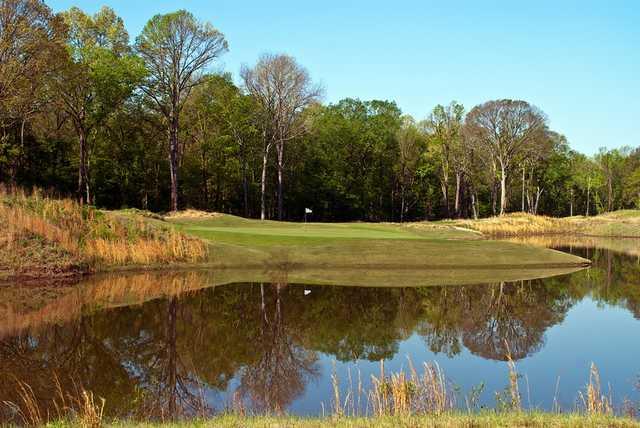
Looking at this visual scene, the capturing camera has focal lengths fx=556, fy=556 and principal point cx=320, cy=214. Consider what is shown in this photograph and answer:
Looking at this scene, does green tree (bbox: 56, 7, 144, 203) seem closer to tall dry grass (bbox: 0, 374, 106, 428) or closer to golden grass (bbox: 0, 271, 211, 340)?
golden grass (bbox: 0, 271, 211, 340)

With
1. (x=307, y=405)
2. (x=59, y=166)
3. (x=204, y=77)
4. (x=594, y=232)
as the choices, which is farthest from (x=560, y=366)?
(x=594, y=232)

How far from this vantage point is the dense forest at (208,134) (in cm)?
4506

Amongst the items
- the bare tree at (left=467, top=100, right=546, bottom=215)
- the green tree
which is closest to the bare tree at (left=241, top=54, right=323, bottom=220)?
the green tree

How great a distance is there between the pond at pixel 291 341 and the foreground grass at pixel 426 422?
1497 millimetres

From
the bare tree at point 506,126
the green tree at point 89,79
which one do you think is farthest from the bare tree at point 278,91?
the bare tree at point 506,126

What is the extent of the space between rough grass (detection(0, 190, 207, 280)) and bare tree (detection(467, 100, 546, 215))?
52.0m

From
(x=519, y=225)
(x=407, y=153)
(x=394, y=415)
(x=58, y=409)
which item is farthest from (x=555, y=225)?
(x=58, y=409)

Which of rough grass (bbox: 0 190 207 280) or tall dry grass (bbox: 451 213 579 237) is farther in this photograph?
tall dry grass (bbox: 451 213 579 237)

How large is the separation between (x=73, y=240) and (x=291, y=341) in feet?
42.6

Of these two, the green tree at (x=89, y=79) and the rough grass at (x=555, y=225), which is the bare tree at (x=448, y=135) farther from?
the green tree at (x=89, y=79)

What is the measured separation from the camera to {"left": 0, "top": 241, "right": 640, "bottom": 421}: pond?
10.3 m

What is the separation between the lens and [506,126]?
6875cm

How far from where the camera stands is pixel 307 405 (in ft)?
32.3

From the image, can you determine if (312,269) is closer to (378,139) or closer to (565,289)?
(565,289)
